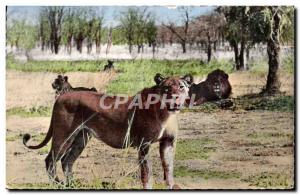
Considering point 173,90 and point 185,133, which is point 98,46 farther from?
point 185,133

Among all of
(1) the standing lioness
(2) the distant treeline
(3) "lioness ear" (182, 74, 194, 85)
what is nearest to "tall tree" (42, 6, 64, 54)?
(2) the distant treeline

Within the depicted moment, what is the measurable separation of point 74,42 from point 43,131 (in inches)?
33.9

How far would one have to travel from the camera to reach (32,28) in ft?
25.7

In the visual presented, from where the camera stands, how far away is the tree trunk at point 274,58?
7801 mm

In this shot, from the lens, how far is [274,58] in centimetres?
782

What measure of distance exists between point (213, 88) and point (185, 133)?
485 mm

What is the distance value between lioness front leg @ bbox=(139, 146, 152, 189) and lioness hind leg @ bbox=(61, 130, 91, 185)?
0.51 m

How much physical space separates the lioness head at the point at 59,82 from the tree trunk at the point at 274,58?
1829 millimetres

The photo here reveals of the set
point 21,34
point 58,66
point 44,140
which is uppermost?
point 21,34

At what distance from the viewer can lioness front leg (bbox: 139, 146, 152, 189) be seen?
7805 mm

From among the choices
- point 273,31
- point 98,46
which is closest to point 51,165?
point 98,46

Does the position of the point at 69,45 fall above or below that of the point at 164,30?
below

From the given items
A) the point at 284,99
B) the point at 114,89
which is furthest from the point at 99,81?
the point at 284,99
